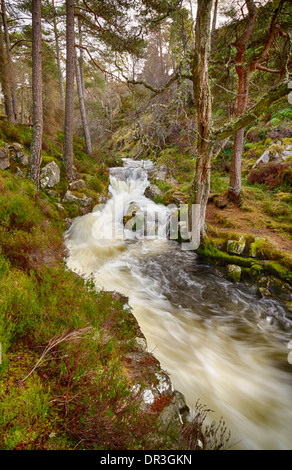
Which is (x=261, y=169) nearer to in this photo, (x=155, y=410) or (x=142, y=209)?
(x=142, y=209)

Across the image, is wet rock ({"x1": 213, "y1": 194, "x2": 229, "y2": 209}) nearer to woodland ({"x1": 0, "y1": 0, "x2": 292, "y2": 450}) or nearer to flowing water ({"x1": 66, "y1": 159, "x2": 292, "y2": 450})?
woodland ({"x1": 0, "y1": 0, "x2": 292, "y2": 450})

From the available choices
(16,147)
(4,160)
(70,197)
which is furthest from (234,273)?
(16,147)

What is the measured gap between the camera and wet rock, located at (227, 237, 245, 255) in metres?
6.71

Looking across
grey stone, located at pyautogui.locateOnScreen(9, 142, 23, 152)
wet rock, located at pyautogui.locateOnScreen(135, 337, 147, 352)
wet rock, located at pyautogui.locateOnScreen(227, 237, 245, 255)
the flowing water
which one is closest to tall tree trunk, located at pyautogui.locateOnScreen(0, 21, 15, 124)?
grey stone, located at pyautogui.locateOnScreen(9, 142, 23, 152)

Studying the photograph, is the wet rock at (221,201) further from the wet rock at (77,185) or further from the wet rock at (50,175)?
the wet rock at (50,175)

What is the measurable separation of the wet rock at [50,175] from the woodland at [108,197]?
0.05m

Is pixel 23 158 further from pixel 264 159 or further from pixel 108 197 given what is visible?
pixel 264 159

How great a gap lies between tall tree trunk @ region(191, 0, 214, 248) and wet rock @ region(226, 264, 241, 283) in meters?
1.50

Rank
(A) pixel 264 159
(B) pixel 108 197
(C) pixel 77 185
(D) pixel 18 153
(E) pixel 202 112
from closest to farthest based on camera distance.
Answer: (E) pixel 202 112 → (D) pixel 18 153 → (C) pixel 77 185 → (A) pixel 264 159 → (B) pixel 108 197

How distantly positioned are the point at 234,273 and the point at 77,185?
8.13m

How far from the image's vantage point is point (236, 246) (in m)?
6.75

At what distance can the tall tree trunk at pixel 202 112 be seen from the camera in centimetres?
494

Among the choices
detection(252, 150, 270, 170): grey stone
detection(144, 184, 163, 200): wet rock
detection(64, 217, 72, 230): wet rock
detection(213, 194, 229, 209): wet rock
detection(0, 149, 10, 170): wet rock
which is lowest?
detection(64, 217, 72, 230): wet rock

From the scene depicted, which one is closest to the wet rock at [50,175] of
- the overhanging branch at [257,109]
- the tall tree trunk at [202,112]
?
the tall tree trunk at [202,112]
